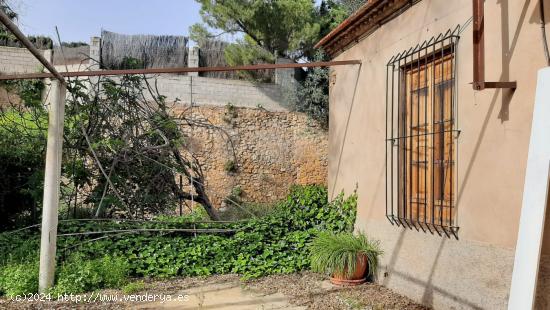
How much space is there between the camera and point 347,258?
5.45 metres

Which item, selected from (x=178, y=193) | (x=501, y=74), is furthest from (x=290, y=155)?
(x=501, y=74)

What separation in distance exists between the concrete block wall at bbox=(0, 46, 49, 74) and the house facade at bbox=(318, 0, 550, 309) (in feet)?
41.4

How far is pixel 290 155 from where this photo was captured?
1529 centimetres

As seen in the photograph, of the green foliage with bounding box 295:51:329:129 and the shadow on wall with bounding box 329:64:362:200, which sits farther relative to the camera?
the green foliage with bounding box 295:51:329:129

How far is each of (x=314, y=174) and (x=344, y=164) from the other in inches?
348

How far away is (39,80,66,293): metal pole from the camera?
5.00 meters

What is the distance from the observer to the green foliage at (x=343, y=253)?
5.43m

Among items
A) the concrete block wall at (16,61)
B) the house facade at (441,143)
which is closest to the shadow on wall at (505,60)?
the house facade at (441,143)

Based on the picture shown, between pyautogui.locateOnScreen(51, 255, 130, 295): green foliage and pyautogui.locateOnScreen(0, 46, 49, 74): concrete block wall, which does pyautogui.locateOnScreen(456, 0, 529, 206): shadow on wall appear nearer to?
pyautogui.locateOnScreen(51, 255, 130, 295): green foliage

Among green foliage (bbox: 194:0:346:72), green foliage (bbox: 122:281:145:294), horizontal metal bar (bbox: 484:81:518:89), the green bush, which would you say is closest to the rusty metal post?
horizontal metal bar (bbox: 484:81:518:89)

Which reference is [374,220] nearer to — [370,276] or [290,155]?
[370,276]

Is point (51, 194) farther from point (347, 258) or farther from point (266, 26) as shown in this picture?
point (266, 26)

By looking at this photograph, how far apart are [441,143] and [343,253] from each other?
6.13ft

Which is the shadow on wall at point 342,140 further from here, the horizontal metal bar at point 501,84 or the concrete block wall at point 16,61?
the concrete block wall at point 16,61
